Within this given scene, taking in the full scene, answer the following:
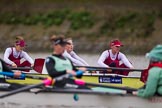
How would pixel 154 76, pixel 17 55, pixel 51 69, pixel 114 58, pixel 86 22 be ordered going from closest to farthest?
pixel 154 76 < pixel 51 69 < pixel 114 58 < pixel 17 55 < pixel 86 22

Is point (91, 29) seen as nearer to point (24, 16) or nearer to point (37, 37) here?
point (37, 37)

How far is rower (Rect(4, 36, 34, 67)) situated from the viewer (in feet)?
42.5

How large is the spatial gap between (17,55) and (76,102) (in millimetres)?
3369

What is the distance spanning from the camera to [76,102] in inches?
403

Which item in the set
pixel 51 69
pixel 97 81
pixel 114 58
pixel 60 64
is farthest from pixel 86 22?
pixel 51 69

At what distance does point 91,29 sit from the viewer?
1486 inches

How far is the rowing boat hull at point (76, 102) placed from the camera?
9859 mm

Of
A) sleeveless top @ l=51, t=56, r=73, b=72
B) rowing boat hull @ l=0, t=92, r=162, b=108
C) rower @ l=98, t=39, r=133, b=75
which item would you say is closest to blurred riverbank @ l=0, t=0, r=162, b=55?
rower @ l=98, t=39, r=133, b=75

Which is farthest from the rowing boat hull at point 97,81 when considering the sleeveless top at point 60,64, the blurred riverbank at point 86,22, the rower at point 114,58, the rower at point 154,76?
the blurred riverbank at point 86,22

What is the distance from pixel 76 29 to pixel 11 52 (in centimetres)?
2486

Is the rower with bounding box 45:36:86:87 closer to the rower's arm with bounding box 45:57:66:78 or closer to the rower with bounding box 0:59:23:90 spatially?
the rower's arm with bounding box 45:57:66:78

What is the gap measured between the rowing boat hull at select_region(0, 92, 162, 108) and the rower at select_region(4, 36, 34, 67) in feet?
7.76

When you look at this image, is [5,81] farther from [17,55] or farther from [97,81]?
[17,55]

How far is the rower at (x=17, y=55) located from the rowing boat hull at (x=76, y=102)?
93.2 inches
